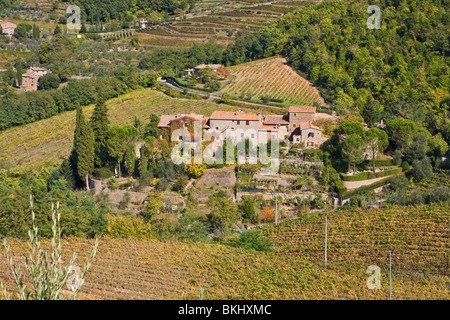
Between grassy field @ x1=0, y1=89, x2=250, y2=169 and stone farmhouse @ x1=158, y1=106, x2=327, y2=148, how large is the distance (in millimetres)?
6369

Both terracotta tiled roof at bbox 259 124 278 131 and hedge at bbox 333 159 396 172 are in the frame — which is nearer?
hedge at bbox 333 159 396 172

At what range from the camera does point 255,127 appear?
33.7 m

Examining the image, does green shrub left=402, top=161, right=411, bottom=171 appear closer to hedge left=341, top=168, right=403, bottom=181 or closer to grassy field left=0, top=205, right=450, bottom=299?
hedge left=341, top=168, right=403, bottom=181

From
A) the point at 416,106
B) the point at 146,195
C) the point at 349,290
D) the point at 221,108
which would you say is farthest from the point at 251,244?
the point at 416,106

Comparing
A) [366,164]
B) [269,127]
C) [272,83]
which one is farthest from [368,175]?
[272,83]

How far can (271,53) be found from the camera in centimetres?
5397

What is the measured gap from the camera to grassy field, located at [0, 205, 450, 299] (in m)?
18.2

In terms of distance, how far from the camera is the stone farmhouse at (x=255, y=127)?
32625 mm

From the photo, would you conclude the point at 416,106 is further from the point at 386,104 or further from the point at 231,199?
the point at 231,199

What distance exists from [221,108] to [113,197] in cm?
1454

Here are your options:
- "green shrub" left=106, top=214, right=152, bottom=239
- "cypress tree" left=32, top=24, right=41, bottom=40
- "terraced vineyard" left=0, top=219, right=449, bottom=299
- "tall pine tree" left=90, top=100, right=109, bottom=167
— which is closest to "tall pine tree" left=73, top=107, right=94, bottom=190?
"tall pine tree" left=90, top=100, right=109, bottom=167

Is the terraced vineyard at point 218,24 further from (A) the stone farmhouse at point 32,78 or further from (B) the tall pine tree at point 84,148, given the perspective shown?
(B) the tall pine tree at point 84,148

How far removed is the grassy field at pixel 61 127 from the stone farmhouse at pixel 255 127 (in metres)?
6.37

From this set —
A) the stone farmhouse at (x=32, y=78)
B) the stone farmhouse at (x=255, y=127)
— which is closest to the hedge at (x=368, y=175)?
the stone farmhouse at (x=255, y=127)
